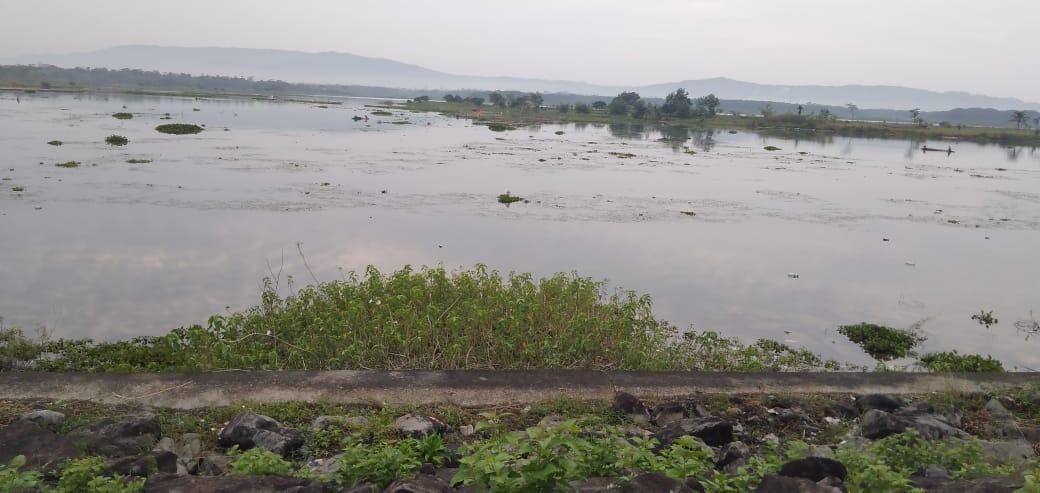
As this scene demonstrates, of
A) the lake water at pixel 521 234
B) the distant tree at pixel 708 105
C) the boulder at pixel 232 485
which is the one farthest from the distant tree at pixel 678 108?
the boulder at pixel 232 485

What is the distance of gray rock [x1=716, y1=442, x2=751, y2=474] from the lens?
15.7 feet

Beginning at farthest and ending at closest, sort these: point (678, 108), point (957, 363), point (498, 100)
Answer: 1. point (498, 100)
2. point (678, 108)
3. point (957, 363)

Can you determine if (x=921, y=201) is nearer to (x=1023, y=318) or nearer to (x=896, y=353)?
(x=1023, y=318)

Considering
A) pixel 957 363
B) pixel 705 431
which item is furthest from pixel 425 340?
pixel 957 363

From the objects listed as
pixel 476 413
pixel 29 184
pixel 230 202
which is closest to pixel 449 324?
pixel 476 413

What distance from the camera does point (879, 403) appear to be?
6.44 meters

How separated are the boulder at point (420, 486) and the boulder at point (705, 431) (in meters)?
2.14

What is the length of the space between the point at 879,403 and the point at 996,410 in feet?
3.72

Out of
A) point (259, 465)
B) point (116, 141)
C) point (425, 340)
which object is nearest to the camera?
point (259, 465)

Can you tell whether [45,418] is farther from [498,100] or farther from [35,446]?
[498,100]

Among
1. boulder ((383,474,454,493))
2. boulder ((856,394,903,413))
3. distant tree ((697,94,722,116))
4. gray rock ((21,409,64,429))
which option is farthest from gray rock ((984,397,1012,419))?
distant tree ((697,94,722,116))

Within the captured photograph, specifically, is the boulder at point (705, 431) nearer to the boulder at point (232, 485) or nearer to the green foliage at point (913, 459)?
the green foliage at point (913, 459)

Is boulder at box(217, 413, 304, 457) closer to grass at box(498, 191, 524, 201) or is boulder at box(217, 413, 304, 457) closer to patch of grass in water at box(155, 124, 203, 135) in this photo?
grass at box(498, 191, 524, 201)

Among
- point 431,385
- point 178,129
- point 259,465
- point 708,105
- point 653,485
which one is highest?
point 708,105
